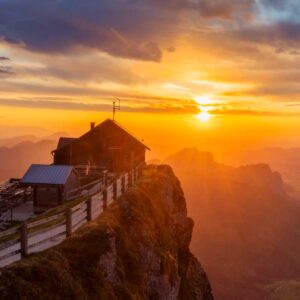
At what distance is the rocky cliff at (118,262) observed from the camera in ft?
46.3

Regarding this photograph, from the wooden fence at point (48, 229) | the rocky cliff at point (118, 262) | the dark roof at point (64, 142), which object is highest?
the dark roof at point (64, 142)

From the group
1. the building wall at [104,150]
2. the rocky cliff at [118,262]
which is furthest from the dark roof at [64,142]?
the rocky cliff at [118,262]

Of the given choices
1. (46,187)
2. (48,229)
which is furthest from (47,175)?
(48,229)

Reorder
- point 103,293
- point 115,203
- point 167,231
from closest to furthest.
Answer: point 103,293 → point 115,203 → point 167,231

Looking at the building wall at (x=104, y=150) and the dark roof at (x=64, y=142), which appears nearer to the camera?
the building wall at (x=104, y=150)

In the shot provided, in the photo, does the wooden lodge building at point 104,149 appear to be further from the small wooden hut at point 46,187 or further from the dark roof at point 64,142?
the small wooden hut at point 46,187

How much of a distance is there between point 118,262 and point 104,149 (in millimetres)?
31861

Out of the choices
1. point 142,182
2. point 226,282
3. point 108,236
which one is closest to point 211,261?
point 226,282

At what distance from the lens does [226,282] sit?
16350 centimetres

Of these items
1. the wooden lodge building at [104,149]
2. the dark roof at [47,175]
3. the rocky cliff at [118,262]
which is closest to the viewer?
the rocky cliff at [118,262]

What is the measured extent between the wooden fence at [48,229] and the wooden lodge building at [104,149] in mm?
23186

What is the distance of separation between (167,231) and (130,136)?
66.3ft

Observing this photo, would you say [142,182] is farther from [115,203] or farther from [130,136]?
[130,136]

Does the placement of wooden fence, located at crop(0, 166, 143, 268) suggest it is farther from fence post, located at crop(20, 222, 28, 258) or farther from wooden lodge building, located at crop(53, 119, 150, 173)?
wooden lodge building, located at crop(53, 119, 150, 173)
